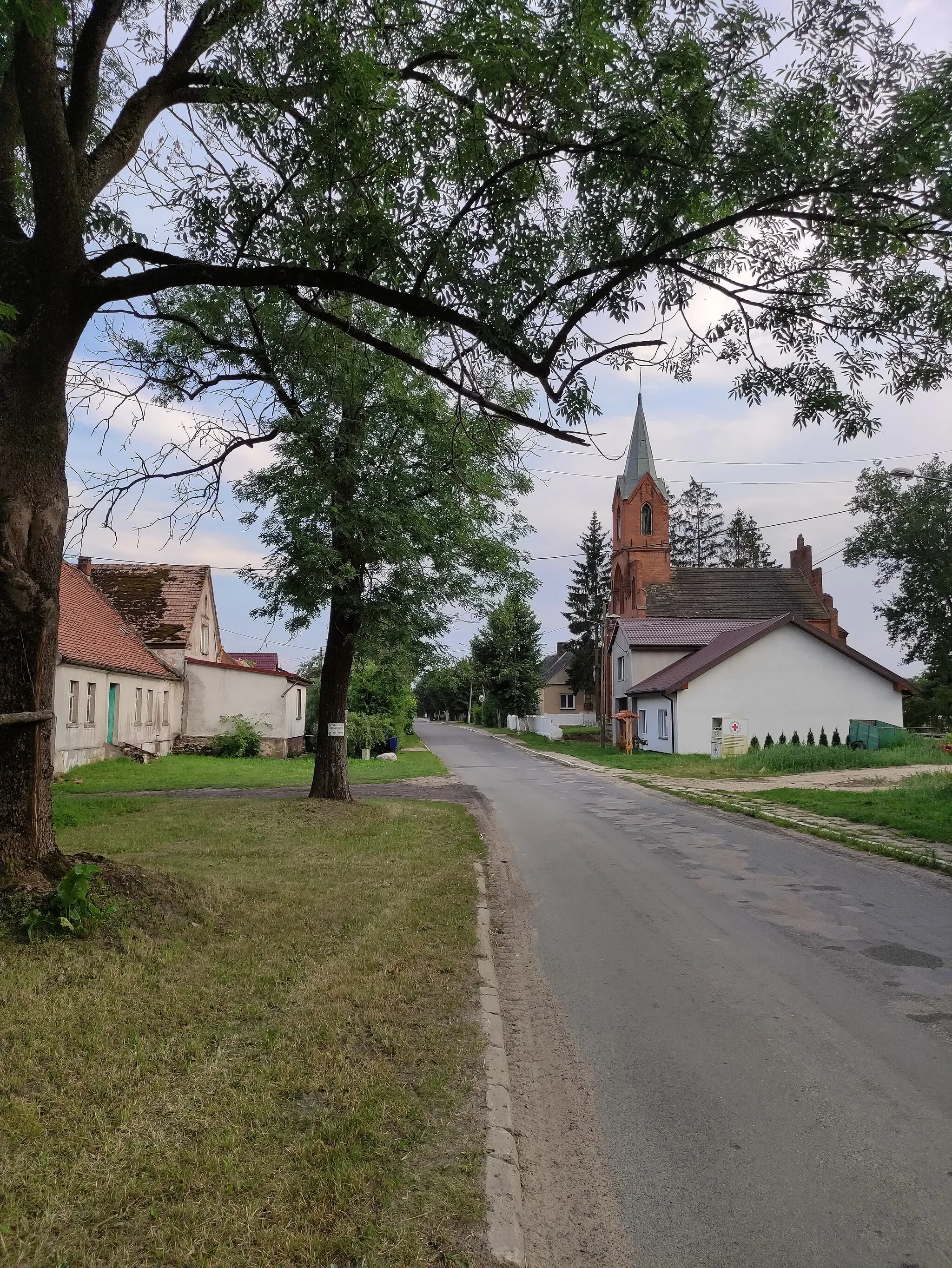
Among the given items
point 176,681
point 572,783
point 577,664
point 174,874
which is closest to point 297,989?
point 174,874

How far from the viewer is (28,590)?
6223 mm

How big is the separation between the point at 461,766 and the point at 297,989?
84.6 ft

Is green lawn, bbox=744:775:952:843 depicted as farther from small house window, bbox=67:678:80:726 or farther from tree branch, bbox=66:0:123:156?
small house window, bbox=67:678:80:726

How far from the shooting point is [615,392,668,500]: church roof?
54.4 m

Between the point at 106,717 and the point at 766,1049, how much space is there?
24.2 m

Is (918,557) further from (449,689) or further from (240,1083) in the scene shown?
(240,1083)

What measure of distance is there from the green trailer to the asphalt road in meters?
22.4

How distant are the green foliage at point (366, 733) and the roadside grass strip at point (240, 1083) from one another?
2740cm

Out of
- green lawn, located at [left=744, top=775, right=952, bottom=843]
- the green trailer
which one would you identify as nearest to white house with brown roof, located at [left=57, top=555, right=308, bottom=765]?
green lawn, located at [left=744, top=775, right=952, bottom=843]

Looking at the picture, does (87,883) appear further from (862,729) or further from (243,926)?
(862,729)

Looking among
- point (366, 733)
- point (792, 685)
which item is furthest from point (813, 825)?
point (366, 733)

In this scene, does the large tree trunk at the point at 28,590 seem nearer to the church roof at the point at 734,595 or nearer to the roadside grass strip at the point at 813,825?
the roadside grass strip at the point at 813,825

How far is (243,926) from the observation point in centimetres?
646

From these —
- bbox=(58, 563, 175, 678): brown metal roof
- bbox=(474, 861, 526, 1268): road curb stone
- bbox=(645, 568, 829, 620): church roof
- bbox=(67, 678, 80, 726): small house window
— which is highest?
bbox=(645, 568, 829, 620): church roof
